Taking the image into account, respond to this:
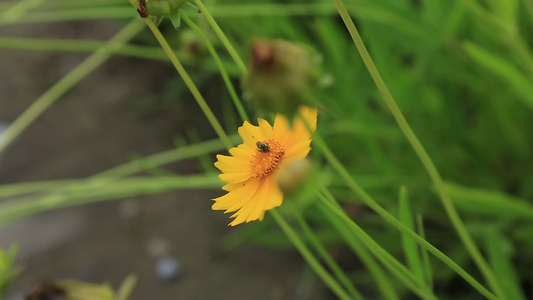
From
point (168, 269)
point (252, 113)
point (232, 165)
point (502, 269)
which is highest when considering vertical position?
point (252, 113)

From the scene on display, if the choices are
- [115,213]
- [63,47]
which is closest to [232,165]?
[63,47]

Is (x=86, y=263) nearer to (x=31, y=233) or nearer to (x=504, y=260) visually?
(x=31, y=233)

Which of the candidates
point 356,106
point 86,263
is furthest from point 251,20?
point 86,263

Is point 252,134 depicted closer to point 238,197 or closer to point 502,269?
point 238,197

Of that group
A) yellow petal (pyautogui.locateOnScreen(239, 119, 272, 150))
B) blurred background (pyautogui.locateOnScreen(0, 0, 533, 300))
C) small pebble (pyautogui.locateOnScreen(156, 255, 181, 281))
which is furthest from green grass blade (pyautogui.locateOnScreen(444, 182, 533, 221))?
small pebble (pyautogui.locateOnScreen(156, 255, 181, 281))

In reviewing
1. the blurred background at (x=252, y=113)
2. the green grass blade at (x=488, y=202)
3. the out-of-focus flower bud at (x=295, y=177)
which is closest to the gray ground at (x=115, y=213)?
the blurred background at (x=252, y=113)

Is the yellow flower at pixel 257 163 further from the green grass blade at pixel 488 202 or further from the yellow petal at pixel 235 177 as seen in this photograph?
the green grass blade at pixel 488 202
